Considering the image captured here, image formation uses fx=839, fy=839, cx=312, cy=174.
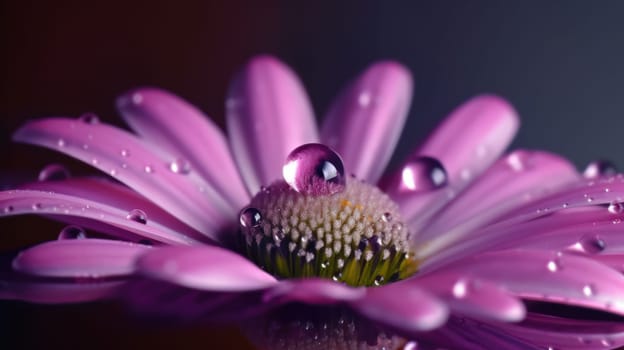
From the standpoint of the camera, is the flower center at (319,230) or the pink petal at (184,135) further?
the pink petal at (184,135)

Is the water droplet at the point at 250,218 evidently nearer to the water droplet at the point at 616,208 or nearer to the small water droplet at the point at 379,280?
the small water droplet at the point at 379,280

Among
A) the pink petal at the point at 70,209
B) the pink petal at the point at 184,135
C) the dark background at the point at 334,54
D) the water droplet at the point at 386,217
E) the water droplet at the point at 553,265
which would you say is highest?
the dark background at the point at 334,54

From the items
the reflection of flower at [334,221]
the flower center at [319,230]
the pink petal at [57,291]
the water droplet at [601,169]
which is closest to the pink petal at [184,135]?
the reflection of flower at [334,221]

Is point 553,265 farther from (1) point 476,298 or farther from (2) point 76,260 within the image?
(2) point 76,260

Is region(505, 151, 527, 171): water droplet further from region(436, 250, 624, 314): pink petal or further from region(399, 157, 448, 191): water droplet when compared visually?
region(436, 250, 624, 314): pink petal

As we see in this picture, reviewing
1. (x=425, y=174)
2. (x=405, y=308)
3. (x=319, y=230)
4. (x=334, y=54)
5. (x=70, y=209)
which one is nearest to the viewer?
(x=405, y=308)

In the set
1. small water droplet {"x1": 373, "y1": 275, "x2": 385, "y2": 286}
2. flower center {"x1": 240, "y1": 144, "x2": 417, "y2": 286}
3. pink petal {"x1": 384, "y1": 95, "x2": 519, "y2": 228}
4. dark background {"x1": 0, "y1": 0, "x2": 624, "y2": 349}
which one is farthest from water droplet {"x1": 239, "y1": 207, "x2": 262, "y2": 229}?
dark background {"x1": 0, "y1": 0, "x2": 624, "y2": 349}

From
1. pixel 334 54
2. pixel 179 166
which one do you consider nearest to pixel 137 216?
pixel 179 166
